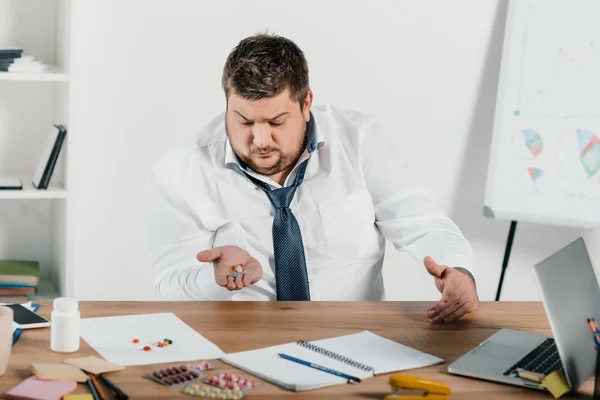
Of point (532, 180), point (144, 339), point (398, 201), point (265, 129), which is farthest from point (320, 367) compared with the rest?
point (532, 180)

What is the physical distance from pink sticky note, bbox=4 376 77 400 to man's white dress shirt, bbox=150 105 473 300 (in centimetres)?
85

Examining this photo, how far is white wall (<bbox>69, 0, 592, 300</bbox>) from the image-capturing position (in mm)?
3293

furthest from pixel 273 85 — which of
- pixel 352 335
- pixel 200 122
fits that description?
pixel 200 122

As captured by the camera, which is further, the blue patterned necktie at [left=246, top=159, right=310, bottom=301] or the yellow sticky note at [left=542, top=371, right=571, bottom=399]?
the blue patterned necktie at [left=246, top=159, right=310, bottom=301]

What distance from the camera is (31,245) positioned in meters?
3.37

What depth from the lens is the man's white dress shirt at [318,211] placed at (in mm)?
2301

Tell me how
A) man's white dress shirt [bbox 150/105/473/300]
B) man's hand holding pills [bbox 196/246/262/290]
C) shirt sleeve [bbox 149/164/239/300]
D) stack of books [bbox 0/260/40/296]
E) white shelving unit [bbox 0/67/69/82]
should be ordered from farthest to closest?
stack of books [bbox 0/260/40/296] < white shelving unit [bbox 0/67/69/82] < man's white dress shirt [bbox 150/105/473/300] < shirt sleeve [bbox 149/164/239/300] < man's hand holding pills [bbox 196/246/262/290]

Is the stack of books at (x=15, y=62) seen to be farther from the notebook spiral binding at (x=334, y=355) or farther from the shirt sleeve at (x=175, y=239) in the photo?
the notebook spiral binding at (x=334, y=355)

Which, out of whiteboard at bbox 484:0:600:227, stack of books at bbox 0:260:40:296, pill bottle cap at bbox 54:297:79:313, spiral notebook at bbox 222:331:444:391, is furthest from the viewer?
whiteboard at bbox 484:0:600:227

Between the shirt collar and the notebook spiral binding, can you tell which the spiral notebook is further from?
the shirt collar

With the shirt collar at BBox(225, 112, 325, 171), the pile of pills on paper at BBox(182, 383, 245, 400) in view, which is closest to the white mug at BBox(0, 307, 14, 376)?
the pile of pills on paper at BBox(182, 383, 245, 400)

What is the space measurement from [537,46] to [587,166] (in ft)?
1.55

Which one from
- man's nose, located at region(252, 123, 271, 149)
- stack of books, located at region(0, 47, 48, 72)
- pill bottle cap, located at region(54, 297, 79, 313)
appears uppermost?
stack of books, located at region(0, 47, 48, 72)

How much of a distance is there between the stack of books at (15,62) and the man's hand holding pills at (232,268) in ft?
4.64
